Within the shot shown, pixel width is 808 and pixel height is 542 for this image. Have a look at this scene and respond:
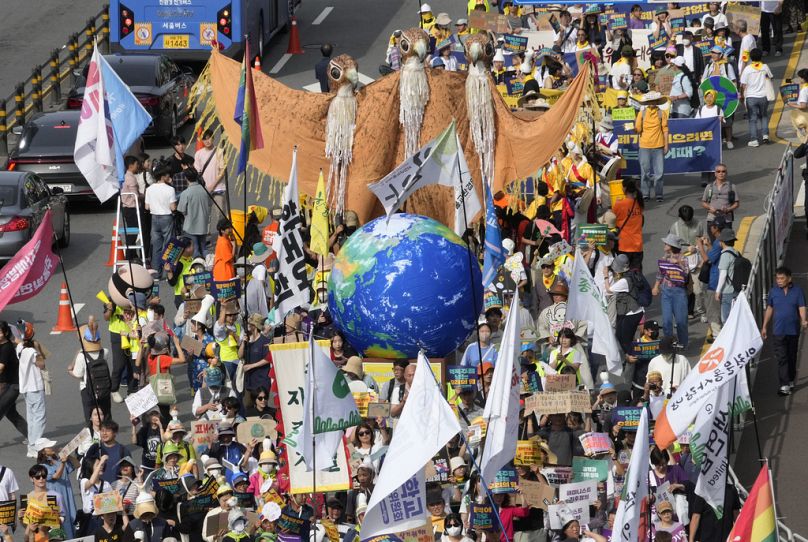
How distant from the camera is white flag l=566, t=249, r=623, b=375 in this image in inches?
816

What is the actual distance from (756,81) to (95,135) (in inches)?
469

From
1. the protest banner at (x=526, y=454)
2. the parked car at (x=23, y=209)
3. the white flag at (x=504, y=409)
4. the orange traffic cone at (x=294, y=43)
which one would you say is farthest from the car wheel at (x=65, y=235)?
the white flag at (x=504, y=409)

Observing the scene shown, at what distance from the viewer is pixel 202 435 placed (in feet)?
62.7

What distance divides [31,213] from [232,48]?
320 inches

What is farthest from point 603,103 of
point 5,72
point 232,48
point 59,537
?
point 59,537

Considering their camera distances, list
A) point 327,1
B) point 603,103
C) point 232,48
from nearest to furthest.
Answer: point 603,103
point 232,48
point 327,1

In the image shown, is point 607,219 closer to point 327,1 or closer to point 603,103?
point 603,103

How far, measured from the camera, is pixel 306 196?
24.0m

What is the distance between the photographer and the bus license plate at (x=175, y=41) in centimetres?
3316

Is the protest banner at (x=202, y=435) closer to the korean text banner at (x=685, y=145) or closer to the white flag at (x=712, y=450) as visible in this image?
the white flag at (x=712, y=450)

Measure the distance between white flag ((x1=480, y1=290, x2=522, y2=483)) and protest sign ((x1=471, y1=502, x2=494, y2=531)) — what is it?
0.42 m

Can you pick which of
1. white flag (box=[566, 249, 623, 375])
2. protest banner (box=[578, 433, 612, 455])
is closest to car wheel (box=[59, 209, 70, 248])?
white flag (box=[566, 249, 623, 375])

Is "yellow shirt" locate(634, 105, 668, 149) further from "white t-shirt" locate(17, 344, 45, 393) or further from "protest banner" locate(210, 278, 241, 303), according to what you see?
"white t-shirt" locate(17, 344, 45, 393)

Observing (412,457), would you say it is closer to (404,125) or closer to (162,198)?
(404,125)
